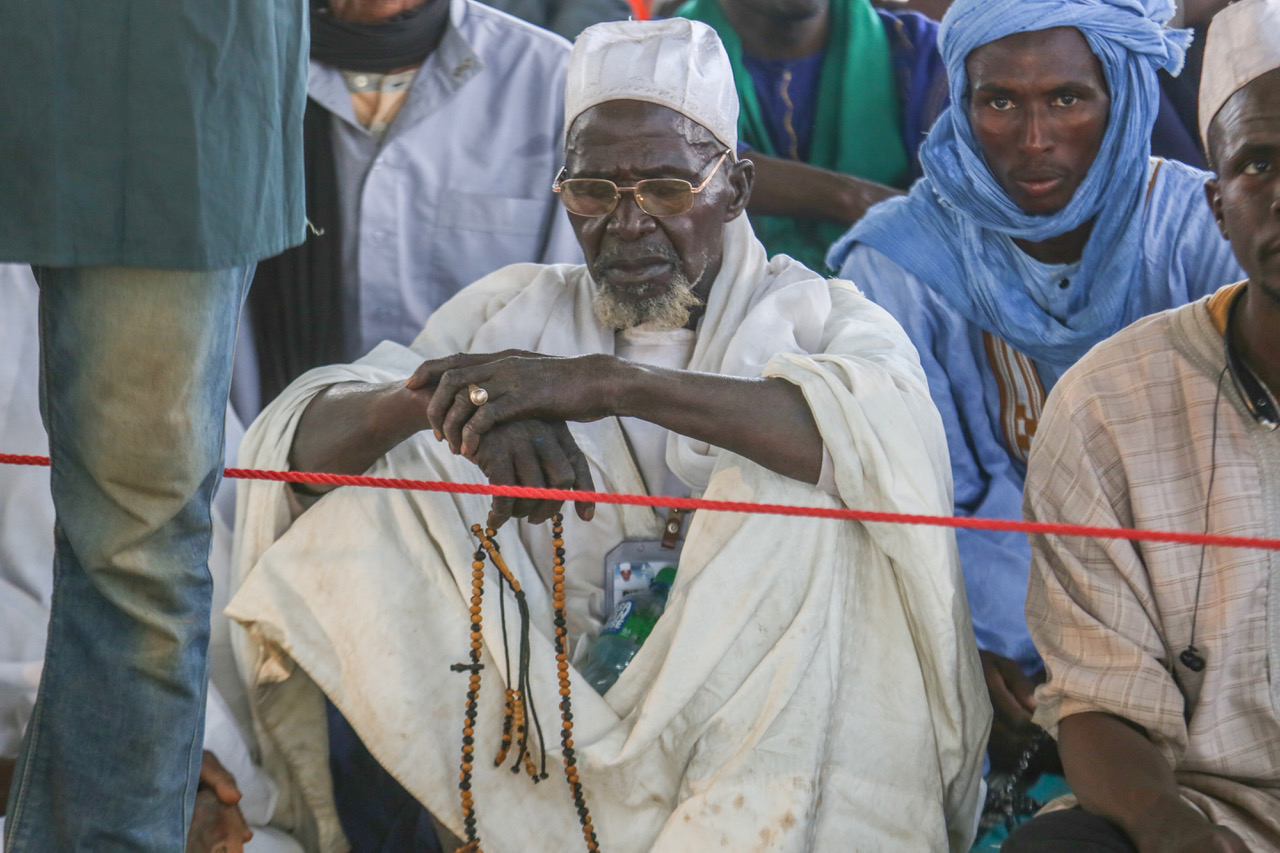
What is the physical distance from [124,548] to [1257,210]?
1.78m

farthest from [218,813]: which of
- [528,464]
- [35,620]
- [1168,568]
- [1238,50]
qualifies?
[1238,50]

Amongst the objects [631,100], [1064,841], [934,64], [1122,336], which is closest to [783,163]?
[934,64]

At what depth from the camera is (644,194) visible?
298cm

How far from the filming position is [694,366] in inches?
116

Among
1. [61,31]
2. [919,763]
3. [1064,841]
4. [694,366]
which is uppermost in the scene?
[61,31]

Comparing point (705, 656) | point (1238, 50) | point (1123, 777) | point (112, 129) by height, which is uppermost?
point (1238, 50)

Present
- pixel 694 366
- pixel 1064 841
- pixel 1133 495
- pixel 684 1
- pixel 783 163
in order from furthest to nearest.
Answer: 1. pixel 684 1
2. pixel 783 163
3. pixel 694 366
4. pixel 1133 495
5. pixel 1064 841

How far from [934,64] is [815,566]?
226 cm

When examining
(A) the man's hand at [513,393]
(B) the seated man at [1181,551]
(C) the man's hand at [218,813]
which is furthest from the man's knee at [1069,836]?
(C) the man's hand at [218,813]

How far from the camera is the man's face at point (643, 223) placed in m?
3.00

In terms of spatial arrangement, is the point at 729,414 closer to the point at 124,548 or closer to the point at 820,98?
the point at 124,548

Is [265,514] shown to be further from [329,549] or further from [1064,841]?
[1064,841]

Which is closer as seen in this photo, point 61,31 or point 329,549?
point 61,31

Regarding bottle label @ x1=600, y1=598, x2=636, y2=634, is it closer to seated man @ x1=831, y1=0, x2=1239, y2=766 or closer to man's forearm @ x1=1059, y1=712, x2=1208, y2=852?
man's forearm @ x1=1059, y1=712, x2=1208, y2=852
